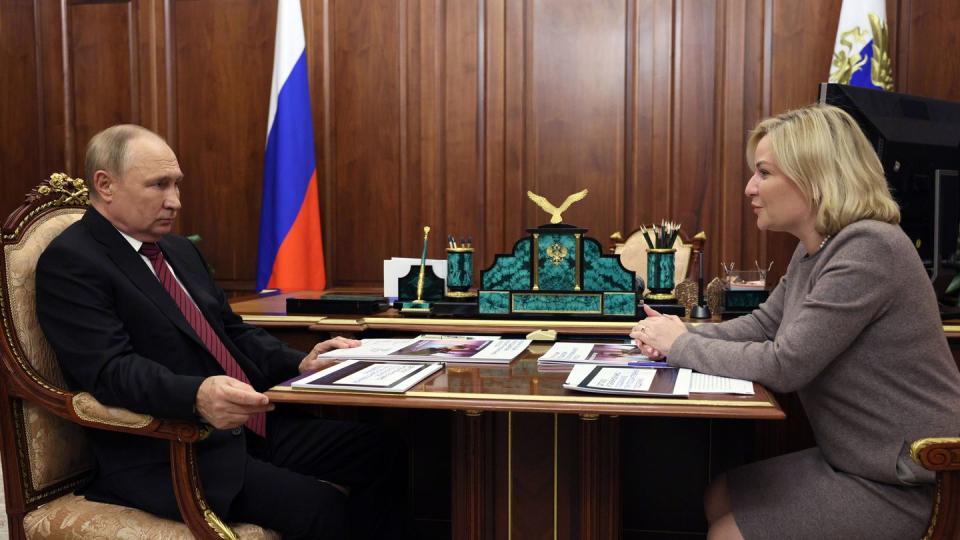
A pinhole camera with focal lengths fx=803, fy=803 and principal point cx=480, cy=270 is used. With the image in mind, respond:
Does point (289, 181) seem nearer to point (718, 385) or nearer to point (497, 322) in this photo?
point (497, 322)

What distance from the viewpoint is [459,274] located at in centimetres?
286

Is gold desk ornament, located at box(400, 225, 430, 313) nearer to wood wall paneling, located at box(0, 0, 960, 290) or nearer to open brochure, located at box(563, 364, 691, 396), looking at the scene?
open brochure, located at box(563, 364, 691, 396)

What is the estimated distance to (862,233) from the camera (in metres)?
1.71

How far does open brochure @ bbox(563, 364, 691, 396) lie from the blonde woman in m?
0.11

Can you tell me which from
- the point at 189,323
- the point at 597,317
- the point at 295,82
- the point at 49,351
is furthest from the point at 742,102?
the point at 49,351

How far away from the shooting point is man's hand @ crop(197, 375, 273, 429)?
1.70m

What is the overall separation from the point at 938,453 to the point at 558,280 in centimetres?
134

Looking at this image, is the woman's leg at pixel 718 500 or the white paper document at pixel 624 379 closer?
the white paper document at pixel 624 379

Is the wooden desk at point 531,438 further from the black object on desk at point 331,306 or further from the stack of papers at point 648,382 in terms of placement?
the black object on desk at point 331,306

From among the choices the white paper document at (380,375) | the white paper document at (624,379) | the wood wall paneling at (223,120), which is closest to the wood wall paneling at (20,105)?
the wood wall paneling at (223,120)

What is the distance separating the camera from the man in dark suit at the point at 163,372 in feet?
5.85

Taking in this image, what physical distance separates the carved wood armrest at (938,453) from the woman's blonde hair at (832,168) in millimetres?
502

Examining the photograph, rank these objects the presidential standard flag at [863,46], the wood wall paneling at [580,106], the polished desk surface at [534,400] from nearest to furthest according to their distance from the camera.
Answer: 1. the polished desk surface at [534,400]
2. the presidential standard flag at [863,46]
3. the wood wall paneling at [580,106]

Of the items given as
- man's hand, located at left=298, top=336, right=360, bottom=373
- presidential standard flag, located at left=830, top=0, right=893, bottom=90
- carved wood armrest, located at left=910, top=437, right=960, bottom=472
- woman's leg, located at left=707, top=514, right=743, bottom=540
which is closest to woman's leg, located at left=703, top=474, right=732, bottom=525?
woman's leg, located at left=707, top=514, right=743, bottom=540
